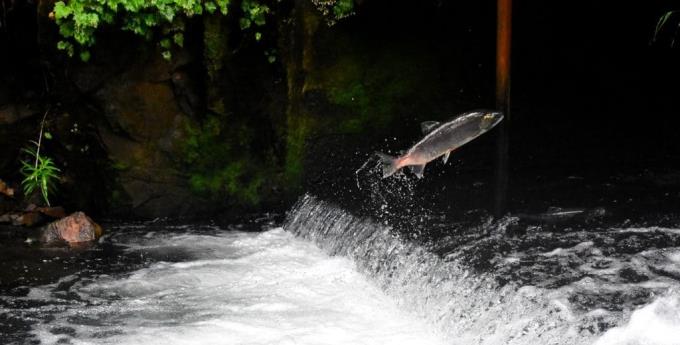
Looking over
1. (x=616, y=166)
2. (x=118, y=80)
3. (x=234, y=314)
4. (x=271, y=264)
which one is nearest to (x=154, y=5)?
(x=118, y=80)

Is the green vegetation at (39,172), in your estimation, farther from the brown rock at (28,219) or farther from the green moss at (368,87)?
the green moss at (368,87)

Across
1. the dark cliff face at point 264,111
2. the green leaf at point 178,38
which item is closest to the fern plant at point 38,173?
the dark cliff face at point 264,111

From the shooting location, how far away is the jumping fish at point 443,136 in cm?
521

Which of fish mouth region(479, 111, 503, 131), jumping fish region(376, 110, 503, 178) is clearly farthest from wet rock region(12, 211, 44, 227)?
fish mouth region(479, 111, 503, 131)

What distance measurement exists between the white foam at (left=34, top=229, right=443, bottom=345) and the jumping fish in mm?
1018

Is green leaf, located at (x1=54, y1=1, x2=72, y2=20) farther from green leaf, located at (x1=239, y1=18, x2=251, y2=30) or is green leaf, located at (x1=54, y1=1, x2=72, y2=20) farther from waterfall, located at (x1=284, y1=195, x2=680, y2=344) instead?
waterfall, located at (x1=284, y1=195, x2=680, y2=344)

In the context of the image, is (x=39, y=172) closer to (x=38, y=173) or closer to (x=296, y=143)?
(x=38, y=173)

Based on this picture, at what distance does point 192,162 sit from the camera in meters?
7.84

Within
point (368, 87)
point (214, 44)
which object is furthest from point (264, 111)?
point (368, 87)

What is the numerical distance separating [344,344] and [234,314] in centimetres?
92

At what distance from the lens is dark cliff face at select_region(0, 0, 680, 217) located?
7578mm

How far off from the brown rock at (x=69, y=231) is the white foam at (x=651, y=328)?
15.8 ft

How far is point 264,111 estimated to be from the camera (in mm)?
7832

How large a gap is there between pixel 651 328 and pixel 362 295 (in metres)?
2.17
